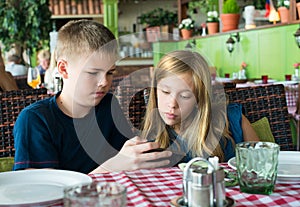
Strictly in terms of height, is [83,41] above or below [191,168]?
above

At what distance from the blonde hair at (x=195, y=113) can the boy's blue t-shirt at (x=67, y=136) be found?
0.42 feet

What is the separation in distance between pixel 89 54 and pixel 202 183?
868mm

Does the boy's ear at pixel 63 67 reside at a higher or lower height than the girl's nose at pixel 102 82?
higher

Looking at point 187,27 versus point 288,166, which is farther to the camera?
point 187,27

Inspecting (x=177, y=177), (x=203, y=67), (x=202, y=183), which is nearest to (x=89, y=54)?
(x=203, y=67)

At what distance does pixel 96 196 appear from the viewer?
2.57 feet

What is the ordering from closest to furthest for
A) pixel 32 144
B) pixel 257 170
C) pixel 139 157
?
pixel 257 170 < pixel 139 157 < pixel 32 144

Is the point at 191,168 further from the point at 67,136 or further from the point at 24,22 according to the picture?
the point at 24,22

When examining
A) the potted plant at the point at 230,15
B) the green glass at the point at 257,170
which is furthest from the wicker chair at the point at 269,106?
the potted plant at the point at 230,15

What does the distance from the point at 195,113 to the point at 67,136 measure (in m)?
0.44

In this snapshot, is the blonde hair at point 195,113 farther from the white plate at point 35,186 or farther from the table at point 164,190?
the white plate at point 35,186

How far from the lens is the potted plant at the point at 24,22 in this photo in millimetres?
6262

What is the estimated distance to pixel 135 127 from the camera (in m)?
1.88

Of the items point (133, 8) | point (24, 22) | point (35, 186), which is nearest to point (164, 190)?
point (35, 186)
